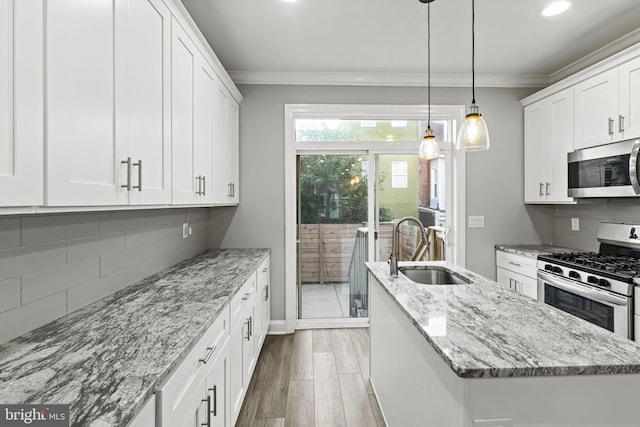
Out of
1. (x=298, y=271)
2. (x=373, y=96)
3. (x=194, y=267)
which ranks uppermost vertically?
(x=373, y=96)

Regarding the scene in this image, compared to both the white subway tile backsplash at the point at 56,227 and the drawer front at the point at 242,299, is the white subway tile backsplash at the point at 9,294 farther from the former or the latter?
the drawer front at the point at 242,299

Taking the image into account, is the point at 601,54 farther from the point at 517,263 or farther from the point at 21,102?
the point at 21,102

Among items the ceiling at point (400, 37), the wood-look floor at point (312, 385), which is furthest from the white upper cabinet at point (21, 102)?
the wood-look floor at point (312, 385)

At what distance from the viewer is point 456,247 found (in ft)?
12.6

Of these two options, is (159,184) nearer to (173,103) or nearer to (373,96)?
(173,103)

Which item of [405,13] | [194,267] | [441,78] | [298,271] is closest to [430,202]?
[441,78]

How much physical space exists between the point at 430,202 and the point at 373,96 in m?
1.34

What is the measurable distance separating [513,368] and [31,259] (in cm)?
168

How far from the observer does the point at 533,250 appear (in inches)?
135

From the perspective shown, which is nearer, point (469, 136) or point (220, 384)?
point (220, 384)

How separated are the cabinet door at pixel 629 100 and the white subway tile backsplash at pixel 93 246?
354 cm

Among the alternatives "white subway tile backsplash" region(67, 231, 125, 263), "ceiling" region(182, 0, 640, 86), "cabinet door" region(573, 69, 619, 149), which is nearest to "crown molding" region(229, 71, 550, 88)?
"ceiling" region(182, 0, 640, 86)

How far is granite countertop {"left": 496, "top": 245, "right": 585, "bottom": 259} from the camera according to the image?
10.8ft

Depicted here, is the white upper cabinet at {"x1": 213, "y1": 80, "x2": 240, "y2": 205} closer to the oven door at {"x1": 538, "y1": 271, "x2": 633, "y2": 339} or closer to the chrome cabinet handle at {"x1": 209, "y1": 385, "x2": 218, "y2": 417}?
the chrome cabinet handle at {"x1": 209, "y1": 385, "x2": 218, "y2": 417}
